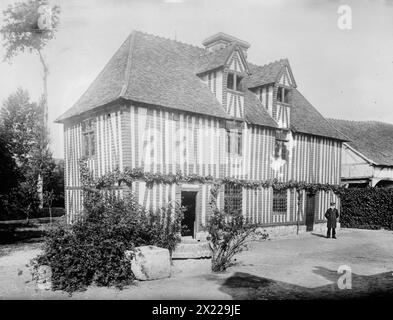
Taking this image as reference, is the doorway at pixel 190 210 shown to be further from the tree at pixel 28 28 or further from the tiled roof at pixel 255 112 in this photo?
the tree at pixel 28 28

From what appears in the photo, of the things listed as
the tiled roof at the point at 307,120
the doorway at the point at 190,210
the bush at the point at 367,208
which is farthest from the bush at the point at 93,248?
the bush at the point at 367,208

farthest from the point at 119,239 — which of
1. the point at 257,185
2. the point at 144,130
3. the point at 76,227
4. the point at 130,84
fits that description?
the point at 257,185

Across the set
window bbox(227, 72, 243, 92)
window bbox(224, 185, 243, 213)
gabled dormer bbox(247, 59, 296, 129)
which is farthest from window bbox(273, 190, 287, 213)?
window bbox(227, 72, 243, 92)

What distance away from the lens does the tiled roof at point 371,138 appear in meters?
23.7

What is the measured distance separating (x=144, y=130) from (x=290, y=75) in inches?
343

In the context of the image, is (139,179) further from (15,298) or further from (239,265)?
(15,298)

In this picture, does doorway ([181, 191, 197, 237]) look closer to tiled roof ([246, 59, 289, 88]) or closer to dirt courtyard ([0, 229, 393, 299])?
dirt courtyard ([0, 229, 393, 299])

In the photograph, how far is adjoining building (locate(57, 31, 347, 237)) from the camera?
1237 cm

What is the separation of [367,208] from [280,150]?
7579mm

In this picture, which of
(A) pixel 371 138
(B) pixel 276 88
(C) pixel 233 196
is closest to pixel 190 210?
(C) pixel 233 196

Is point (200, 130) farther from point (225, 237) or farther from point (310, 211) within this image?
point (310, 211)
